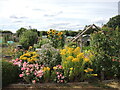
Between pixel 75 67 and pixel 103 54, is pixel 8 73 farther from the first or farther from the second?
pixel 103 54

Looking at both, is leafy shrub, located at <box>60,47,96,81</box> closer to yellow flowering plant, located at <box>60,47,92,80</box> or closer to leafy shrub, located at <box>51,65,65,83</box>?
yellow flowering plant, located at <box>60,47,92,80</box>

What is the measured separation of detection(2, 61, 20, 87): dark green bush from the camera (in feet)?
16.1

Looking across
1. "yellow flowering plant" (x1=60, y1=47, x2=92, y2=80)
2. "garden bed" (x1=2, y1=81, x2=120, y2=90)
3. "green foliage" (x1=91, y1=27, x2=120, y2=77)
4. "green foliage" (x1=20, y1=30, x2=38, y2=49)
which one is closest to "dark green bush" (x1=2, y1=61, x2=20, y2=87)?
"garden bed" (x1=2, y1=81, x2=120, y2=90)

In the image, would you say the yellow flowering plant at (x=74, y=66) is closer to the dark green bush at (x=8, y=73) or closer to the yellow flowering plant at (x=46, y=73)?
the yellow flowering plant at (x=46, y=73)

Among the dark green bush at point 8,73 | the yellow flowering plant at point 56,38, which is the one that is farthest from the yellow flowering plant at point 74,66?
the yellow flowering plant at point 56,38

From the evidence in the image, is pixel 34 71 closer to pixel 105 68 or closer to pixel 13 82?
pixel 13 82

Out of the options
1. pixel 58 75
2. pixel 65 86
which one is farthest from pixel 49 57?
pixel 65 86

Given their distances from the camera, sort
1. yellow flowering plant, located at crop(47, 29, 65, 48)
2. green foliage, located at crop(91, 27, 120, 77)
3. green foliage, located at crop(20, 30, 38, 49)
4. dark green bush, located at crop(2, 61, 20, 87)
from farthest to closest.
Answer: green foliage, located at crop(20, 30, 38, 49)
yellow flowering plant, located at crop(47, 29, 65, 48)
green foliage, located at crop(91, 27, 120, 77)
dark green bush, located at crop(2, 61, 20, 87)

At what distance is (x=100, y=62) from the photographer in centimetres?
552

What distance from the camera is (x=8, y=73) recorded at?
4.98 metres

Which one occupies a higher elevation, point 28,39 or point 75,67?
point 28,39

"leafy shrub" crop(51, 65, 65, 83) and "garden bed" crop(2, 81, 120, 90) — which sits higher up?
"leafy shrub" crop(51, 65, 65, 83)

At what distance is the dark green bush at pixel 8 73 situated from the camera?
491 cm

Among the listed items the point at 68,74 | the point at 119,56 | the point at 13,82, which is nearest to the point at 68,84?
the point at 68,74
